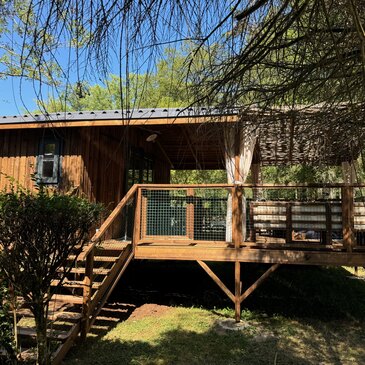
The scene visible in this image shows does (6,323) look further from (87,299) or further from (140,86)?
(140,86)

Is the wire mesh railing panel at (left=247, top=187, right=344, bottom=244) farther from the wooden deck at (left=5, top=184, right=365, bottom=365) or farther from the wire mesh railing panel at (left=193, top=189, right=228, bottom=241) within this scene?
the wire mesh railing panel at (left=193, top=189, right=228, bottom=241)

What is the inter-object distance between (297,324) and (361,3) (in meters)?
6.34

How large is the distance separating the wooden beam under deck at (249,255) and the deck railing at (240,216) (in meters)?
0.16

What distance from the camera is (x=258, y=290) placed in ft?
30.5

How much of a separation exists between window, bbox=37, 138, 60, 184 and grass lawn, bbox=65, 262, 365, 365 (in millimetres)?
3141

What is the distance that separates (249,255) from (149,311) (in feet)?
7.68

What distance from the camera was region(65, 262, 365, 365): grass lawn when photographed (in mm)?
5445

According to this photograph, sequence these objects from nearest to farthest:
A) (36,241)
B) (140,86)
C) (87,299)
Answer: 1. (140,86)
2. (36,241)
3. (87,299)

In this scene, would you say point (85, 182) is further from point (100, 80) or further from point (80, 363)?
point (100, 80)

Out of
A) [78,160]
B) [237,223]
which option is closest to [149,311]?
[237,223]

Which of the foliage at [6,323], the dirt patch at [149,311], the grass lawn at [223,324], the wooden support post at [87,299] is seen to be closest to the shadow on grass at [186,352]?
the grass lawn at [223,324]

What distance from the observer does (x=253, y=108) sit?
2.65 m

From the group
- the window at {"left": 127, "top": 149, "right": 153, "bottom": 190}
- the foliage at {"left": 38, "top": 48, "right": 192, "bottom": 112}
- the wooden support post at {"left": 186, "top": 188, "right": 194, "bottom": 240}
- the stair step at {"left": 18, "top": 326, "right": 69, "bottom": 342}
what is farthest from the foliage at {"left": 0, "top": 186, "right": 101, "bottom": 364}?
the window at {"left": 127, "top": 149, "right": 153, "bottom": 190}

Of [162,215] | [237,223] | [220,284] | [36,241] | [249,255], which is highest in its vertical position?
[162,215]
